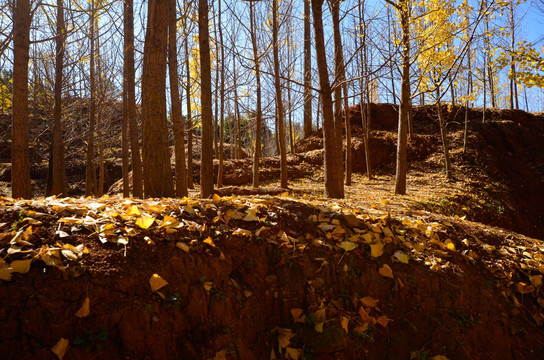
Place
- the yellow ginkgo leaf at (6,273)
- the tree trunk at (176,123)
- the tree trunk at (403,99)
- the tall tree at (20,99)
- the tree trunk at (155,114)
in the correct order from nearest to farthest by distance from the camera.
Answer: the yellow ginkgo leaf at (6,273) → the tree trunk at (155,114) → the tall tree at (20,99) → the tree trunk at (176,123) → the tree trunk at (403,99)

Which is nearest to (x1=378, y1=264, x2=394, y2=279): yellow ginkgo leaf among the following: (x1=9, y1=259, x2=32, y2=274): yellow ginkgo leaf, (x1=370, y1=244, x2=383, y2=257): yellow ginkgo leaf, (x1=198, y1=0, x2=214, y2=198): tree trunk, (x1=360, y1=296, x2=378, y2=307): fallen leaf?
(x1=370, y1=244, x2=383, y2=257): yellow ginkgo leaf

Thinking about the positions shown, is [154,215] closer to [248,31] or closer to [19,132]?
[19,132]

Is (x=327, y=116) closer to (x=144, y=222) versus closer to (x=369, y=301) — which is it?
(x=369, y=301)

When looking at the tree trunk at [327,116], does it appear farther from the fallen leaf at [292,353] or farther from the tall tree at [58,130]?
the tall tree at [58,130]

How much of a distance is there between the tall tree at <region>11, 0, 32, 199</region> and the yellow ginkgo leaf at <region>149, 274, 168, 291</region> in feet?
12.3

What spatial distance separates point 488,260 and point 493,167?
37.0 feet

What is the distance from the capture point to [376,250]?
3.45m

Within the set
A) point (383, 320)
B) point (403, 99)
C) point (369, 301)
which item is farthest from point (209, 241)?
point (403, 99)

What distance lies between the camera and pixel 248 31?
1030 cm

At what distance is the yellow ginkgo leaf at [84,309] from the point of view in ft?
6.66

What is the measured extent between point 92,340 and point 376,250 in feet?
8.23

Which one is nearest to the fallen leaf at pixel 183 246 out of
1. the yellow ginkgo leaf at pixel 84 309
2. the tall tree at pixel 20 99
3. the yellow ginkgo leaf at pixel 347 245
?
the yellow ginkgo leaf at pixel 84 309

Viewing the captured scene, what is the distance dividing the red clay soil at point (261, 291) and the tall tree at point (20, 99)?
246 centimetres

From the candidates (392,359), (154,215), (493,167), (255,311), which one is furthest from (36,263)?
(493,167)
